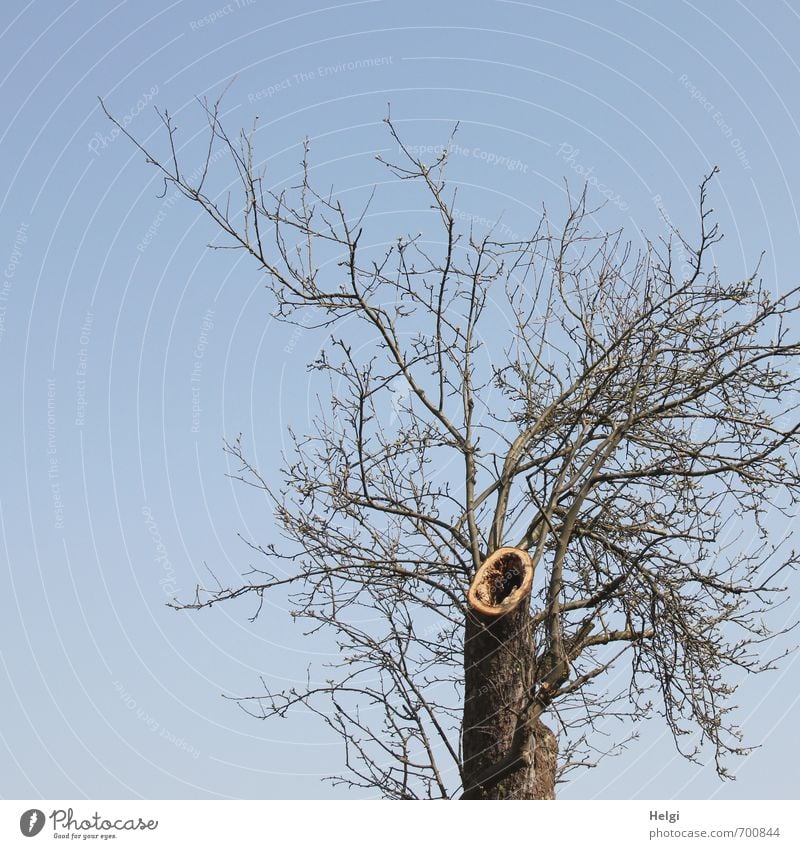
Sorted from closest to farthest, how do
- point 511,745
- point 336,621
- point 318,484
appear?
point 511,745 < point 336,621 < point 318,484

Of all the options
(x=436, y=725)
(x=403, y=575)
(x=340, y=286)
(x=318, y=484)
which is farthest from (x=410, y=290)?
(x=436, y=725)

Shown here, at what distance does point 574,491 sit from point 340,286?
2.58 metres

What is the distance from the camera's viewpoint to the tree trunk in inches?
288

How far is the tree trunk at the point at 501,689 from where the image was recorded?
7324mm

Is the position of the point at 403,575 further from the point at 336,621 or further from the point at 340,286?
the point at 340,286
